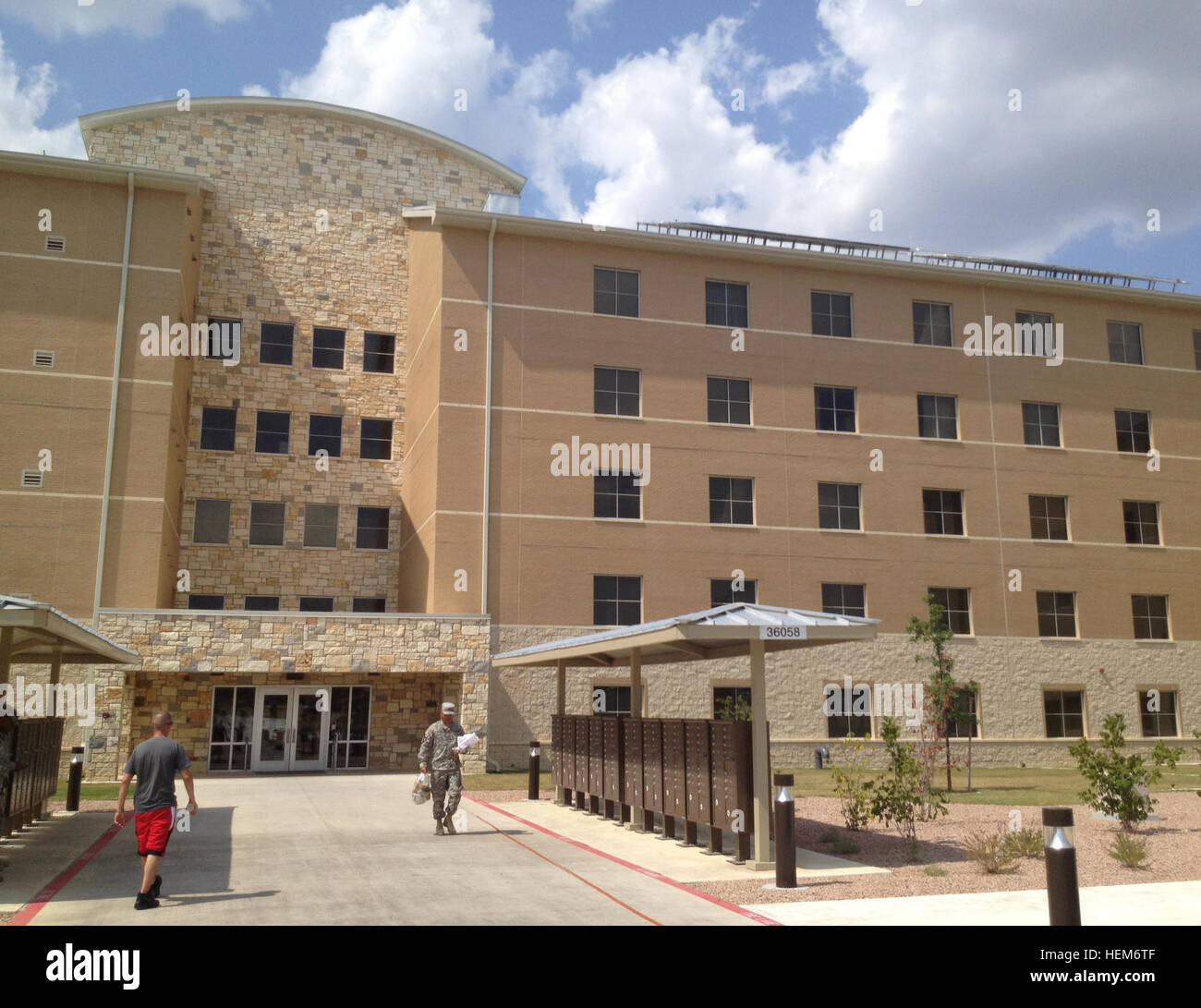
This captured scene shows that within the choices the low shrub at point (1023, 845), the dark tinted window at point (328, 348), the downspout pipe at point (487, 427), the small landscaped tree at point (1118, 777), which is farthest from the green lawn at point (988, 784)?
the dark tinted window at point (328, 348)

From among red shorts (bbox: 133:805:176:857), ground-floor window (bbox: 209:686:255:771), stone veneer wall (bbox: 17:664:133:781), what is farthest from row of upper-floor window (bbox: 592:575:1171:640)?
red shorts (bbox: 133:805:176:857)

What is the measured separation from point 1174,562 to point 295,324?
3250 centimetres

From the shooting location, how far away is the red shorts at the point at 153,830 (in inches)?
398

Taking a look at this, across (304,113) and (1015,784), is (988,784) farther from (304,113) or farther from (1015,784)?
(304,113)

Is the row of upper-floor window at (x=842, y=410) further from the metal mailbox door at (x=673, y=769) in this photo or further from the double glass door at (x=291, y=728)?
the metal mailbox door at (x=673, y=769)

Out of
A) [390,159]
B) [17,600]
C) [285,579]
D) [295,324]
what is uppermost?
[390,159]

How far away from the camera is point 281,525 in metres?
35.9

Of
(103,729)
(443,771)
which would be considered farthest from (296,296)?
(443,771)

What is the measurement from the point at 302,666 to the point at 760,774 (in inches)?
769

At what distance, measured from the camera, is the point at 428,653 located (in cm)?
3020

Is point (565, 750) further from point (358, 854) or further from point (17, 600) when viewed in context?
point (17, 600)
